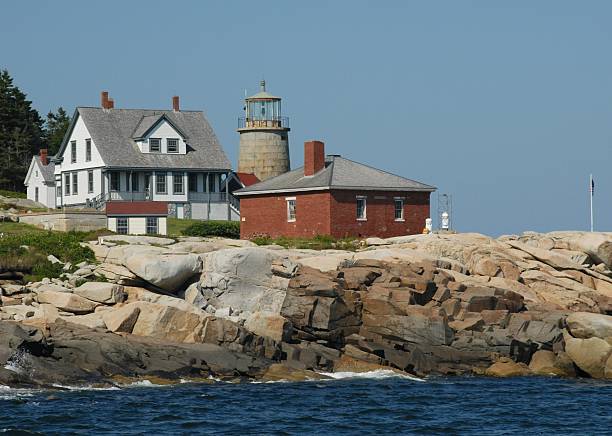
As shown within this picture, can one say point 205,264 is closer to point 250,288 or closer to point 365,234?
point 250,288

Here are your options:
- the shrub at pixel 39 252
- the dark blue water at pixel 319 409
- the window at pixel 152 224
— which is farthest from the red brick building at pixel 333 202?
the dark blue water at pixel 319 409

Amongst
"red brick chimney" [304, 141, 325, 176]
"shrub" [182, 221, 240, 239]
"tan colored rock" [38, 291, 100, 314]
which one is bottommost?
"tan colored rock" [38, 291, 100, 314]

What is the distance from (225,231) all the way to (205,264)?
2019cm

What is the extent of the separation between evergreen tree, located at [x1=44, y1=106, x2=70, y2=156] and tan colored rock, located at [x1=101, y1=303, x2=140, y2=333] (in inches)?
2240

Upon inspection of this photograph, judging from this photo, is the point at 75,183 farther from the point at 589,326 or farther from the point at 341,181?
the point at 589,326

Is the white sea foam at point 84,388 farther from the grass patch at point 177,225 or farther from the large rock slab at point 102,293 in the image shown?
the grass patch at point 177,225

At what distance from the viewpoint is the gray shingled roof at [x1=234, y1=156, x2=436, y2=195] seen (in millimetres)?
53250

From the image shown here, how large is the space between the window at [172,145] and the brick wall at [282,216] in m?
12.1

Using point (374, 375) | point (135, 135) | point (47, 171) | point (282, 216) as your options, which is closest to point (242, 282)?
point (374, 375)

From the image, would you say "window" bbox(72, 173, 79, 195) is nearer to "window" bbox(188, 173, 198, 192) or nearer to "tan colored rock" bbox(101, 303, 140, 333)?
"window" bbox(188, 173, 198, 192)

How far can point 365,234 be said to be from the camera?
5338cm

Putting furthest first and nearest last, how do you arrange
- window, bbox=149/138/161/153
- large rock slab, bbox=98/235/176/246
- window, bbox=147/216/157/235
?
window, bbox=149/138/161/153 → window, bbox=147/216/157/235 → large rock slab, bbox=98/235/176/246

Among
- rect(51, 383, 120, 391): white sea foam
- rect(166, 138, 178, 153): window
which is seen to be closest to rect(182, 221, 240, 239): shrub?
rect(166, 138, 178, 153): window

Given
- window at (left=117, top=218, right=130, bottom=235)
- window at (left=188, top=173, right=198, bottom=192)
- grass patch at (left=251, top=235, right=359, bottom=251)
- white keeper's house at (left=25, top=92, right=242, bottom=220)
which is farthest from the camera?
window at (left=188, top=173, right=198, bottom=192)
